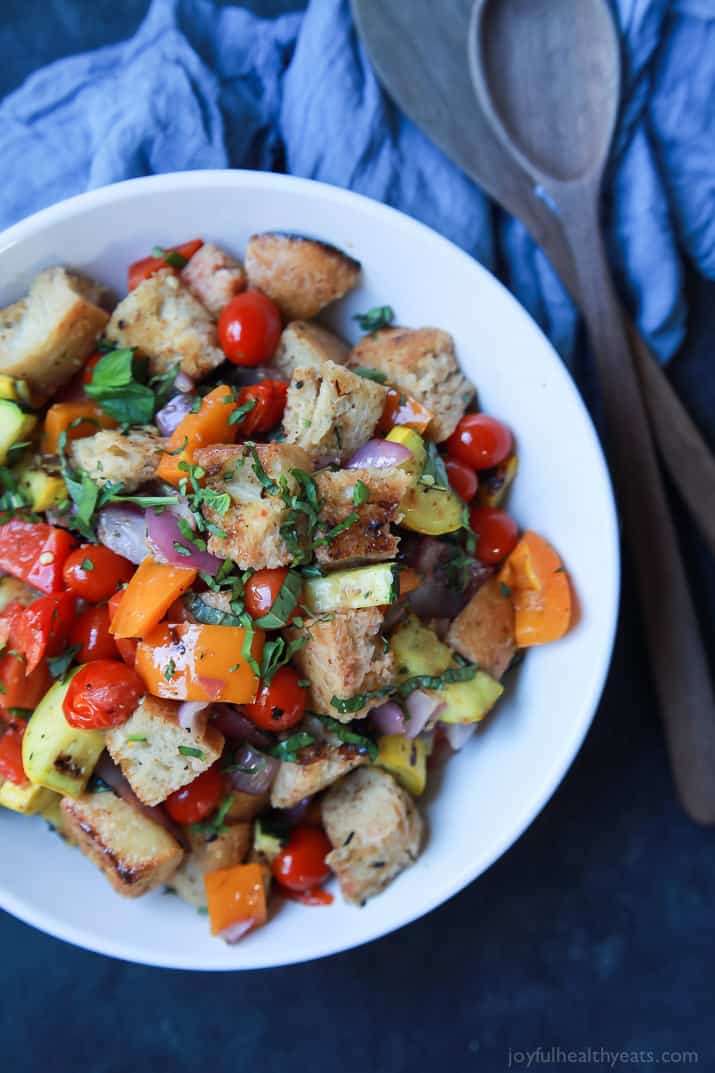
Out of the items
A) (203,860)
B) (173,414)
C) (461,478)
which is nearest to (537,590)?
(461,478)

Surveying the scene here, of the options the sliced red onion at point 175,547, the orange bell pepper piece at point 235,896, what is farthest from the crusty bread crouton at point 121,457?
the orange bell pepper piece at point 235,896

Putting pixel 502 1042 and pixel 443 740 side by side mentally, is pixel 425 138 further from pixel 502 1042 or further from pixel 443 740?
pixel 502 1042

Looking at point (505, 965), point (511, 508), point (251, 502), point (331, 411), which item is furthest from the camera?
point (505, 965)

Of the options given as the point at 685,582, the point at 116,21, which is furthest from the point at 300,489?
the point at 116,21

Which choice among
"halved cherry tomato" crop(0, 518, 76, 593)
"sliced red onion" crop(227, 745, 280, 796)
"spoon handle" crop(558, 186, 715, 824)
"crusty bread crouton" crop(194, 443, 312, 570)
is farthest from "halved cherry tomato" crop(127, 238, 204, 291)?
"sliced red onion" crop(227, 745, 280, 796)

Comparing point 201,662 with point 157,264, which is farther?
point 157,264

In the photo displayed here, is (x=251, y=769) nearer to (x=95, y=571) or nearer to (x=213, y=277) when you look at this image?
(x=95, y=571)

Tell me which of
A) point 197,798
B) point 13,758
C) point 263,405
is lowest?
point 197,798
